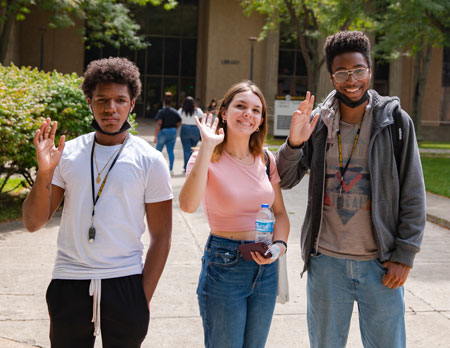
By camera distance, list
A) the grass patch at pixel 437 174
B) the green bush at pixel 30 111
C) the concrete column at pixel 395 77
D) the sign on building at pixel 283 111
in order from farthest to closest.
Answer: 1. the concrete column at pixel 395 77
2. the sign on building at pixel 283 111
3. the grass patch at pixel 437 174
4. the green bush at pixel 30 111

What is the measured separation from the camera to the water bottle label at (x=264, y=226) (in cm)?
293

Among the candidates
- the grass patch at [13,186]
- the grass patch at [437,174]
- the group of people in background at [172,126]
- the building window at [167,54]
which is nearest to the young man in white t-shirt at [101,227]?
the grass patch at [13,186]

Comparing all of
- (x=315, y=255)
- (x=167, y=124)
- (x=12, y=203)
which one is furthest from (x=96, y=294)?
(x=167, y=124)

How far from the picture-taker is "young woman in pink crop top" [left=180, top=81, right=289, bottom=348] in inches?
117

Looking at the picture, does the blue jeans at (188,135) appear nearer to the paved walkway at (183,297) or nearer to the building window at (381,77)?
the paved walkway at (183,297)

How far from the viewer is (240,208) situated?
3.07 meters

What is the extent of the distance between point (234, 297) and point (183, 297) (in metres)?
2.63

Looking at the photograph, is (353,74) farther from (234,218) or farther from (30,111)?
(30,111)

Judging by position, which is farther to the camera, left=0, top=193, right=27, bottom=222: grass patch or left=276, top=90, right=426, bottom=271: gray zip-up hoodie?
left=0, top=193, right=27, bottom=222: grass patch

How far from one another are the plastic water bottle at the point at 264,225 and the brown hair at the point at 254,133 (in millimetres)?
346

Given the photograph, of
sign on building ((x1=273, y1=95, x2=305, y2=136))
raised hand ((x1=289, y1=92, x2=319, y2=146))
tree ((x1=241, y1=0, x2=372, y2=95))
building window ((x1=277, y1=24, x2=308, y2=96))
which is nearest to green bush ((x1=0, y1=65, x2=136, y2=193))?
raised hand ((x1=289, y1=92, x2=319, y2=146))

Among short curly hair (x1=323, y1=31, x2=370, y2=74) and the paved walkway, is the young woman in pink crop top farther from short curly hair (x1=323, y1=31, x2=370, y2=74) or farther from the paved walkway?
the paved walkway

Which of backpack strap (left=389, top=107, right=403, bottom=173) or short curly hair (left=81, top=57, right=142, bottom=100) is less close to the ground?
short curly hair (left=81, top=57, right=142, bottom=100)

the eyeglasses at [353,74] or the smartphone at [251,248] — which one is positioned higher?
the eyeglasses at [353,74]
